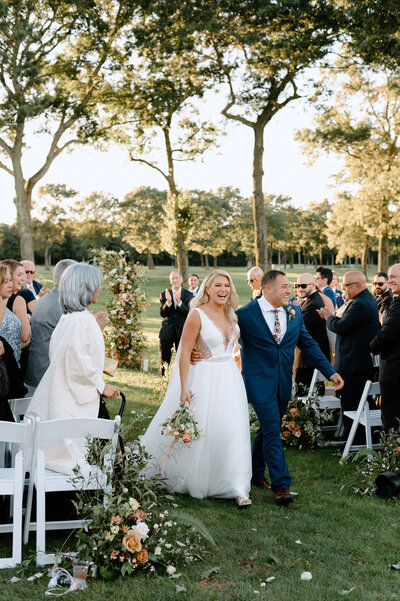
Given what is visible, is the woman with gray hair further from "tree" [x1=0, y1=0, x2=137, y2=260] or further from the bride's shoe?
"tree" [x1=0, y1=0, x2=137, y2=260]

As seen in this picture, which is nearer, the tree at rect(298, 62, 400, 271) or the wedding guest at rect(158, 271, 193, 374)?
the wedding guest at rect(158, 271, 193, 374)

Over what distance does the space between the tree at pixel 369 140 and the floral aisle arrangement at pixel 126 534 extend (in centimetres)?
2454

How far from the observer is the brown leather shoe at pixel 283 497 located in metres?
5.32

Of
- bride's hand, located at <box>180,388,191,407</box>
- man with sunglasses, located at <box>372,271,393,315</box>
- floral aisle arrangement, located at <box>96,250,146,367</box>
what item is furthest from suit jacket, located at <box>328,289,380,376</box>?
floral aisle arrangement, located at <box>96,250,146,367</box>

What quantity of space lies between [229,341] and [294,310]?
28.2 inches

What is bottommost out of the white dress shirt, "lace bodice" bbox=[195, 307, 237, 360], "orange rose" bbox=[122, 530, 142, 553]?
"orange rose" bbox=[122, 530, 142, 553]

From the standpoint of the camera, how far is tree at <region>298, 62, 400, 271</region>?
27266 millimetres

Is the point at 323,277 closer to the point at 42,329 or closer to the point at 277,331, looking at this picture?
the point at 277,331

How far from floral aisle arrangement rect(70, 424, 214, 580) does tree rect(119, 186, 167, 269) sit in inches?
1994

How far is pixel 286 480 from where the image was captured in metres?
5.41

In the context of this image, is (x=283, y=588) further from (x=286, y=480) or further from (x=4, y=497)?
(x=4, y=497)

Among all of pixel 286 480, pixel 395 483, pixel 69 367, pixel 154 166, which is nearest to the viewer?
pixel 395 483

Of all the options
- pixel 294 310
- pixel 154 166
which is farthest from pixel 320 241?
pixel 294 310

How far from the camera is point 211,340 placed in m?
5.62
